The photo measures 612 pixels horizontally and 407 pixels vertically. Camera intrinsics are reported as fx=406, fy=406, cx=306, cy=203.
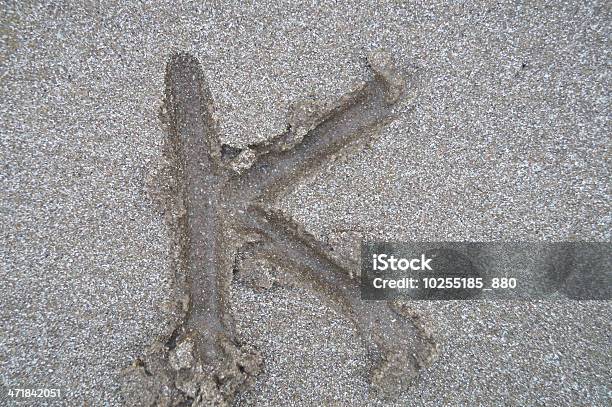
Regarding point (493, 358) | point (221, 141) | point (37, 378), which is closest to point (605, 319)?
point (493, 358)

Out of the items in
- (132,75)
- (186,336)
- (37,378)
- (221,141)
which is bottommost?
Answer: (37,378)

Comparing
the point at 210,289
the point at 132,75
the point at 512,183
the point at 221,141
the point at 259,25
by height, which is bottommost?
the point at 210,289

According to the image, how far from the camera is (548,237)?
81.0 inches

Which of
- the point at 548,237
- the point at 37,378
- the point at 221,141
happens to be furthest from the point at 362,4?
the point at 37,378

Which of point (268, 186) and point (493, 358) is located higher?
point (268, 186)

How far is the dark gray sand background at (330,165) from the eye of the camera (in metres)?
2.04

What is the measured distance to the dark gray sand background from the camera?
2041 millimetres

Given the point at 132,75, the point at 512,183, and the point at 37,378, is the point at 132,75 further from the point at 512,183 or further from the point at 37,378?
the point at 512,183

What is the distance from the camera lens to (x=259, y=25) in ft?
6.80

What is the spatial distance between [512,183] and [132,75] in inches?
79.1

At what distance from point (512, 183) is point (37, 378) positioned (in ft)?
8.45

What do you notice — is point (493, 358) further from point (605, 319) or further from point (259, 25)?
point (259, 25)

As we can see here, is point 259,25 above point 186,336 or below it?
above

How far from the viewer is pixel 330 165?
6.82 feet
